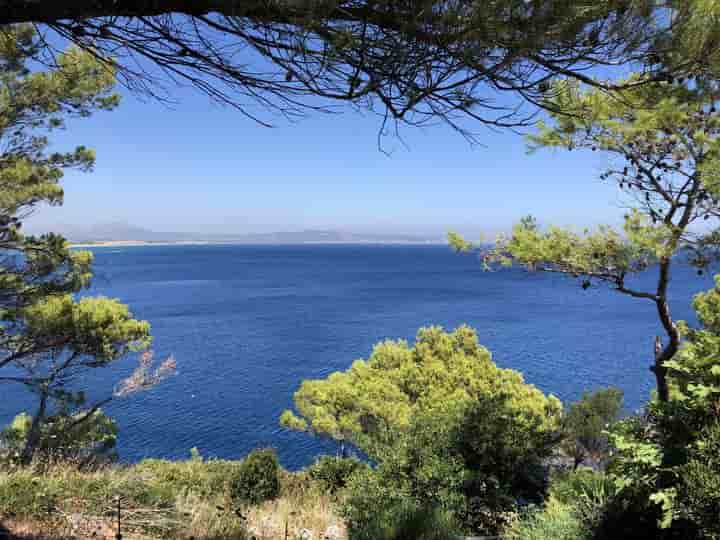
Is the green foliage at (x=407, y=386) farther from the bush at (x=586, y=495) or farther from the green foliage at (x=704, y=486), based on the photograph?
the green foliage at (x=704, y=486)

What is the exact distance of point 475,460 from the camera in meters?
4.81

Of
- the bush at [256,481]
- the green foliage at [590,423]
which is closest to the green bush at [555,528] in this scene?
the green foliage at [590,423]

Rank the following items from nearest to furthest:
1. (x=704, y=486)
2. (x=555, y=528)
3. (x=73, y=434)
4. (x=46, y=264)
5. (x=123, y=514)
→ (x=704, y=486) < (x=555, y=528) < (x=123, y=514) < (x=46, y=264) < (x=73, y=434)

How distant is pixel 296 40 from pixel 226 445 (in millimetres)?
19183

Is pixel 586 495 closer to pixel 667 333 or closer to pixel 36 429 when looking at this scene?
pixel 667 333

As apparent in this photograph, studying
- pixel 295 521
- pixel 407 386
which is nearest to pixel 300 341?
pixel 407 386

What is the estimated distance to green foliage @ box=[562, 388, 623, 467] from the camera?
7363 mm

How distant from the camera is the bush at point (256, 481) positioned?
717 centimetres

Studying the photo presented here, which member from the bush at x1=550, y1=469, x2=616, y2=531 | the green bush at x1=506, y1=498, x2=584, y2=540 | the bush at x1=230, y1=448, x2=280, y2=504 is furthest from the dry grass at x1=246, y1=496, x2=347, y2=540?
the bush at x1=550, y1=469, x2=616, y2=531

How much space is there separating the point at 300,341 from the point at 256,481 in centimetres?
2606

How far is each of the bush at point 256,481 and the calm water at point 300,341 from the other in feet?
17.8

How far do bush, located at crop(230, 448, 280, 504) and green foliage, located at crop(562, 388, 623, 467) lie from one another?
477 centimetres

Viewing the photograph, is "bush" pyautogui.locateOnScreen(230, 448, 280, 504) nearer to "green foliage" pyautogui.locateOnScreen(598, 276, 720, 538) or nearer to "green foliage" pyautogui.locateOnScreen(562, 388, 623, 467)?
"green foliage" pyautogui.locateOnScreen(562, 388, 623, 467)

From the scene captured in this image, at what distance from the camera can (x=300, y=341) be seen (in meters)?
33.2
